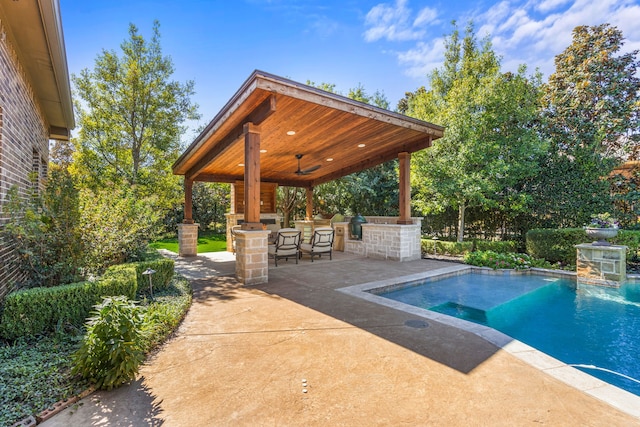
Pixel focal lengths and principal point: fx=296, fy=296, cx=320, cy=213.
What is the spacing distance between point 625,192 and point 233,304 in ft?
39.5

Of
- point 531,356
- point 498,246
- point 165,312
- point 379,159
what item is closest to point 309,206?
point 379,159

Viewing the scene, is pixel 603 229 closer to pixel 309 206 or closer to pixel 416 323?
pixel 416 323

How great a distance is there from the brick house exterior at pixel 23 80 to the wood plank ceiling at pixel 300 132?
239 cm

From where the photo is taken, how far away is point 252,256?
5.91m

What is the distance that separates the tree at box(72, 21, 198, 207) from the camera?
9.86m

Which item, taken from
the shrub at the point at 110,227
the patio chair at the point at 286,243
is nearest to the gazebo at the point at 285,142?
the patio chair at the point at 286,243

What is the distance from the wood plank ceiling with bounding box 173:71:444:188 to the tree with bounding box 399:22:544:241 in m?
2.07

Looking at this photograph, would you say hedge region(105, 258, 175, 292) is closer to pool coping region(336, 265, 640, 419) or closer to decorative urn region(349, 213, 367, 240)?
pool coping region(336, 265, 640, 419)

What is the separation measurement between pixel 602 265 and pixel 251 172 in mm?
7899

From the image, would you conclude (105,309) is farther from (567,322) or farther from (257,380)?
(567,322)

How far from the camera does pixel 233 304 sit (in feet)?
15.1

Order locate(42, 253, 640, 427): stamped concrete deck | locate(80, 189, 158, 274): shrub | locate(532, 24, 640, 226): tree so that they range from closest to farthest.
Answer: locate(42, 253, 640, 427): stamped concrete deck < locate(80, 189, 158, 274): shrub < locate(532, 24, 640, 226): tree

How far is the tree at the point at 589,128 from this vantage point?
9.03 metres

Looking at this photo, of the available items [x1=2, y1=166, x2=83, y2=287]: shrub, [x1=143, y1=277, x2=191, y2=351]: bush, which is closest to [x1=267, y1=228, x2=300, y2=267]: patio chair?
[x1=143, y1=277, x2=191, y2=351]: bush
